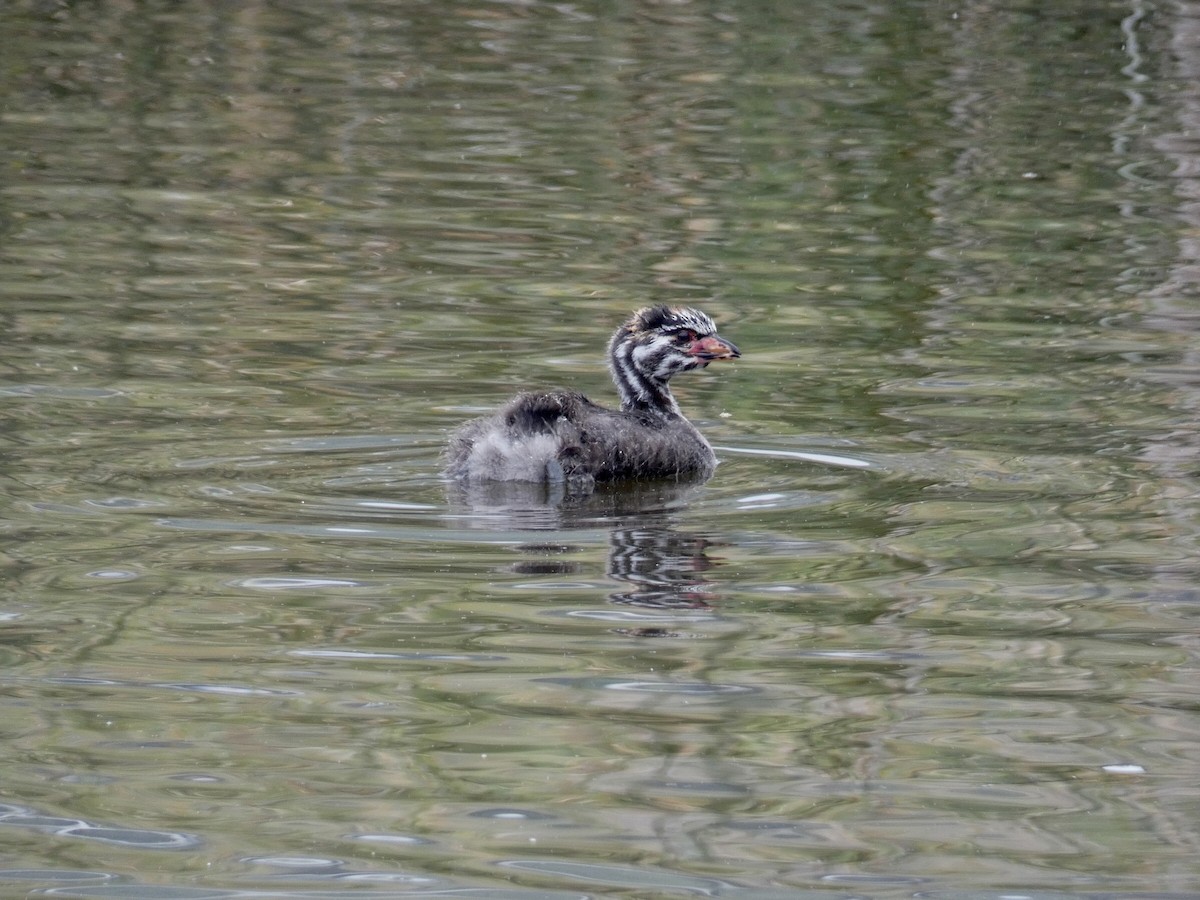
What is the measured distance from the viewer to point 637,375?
11.0 m

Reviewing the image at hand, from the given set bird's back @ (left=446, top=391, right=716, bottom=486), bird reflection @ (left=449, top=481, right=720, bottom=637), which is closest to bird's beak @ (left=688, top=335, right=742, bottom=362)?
bird's back @ (left=446, top=391, right=716, bottom=486)

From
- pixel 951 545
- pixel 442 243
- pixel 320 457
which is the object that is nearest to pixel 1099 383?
pixel 951 545

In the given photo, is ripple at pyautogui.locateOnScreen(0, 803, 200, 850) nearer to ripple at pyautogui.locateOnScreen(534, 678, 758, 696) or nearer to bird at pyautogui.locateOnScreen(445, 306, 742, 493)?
ripple at pyautogui.locateOnScreen(534, 678, 758, 696)

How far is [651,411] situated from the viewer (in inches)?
428

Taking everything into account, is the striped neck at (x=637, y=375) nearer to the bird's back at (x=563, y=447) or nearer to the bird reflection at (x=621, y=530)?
the bird's back at (x=563, y=447)

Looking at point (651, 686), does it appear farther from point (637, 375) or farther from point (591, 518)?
point (637, 375)

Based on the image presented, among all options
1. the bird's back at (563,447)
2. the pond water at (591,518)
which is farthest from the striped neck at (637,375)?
the bird's back at (563,447)

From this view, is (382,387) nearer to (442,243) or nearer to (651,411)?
(651,411)

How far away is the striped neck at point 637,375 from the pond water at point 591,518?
34 cm

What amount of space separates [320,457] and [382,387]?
1547mm

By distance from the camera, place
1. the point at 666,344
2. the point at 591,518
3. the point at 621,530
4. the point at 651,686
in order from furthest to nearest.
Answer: the point at 666,344 → the point at 591,518 → the point at 621,530 → the point at 651,686

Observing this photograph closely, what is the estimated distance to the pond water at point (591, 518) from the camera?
19.7 ft

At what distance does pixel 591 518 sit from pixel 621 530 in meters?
0.24

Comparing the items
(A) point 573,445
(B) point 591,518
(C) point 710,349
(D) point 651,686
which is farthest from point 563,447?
(D) point 651,686
